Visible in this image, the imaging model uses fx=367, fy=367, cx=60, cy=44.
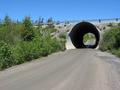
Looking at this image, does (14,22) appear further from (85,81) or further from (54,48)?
(85,81)

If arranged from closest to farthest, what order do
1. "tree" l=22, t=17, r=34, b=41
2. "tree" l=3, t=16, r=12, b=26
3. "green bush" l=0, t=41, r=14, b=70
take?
1. "green bush" l=0, t=41, r=14, b=70
2. "tree" l=3, t=16, r=12, b=26
3. "tree" l=22, t=17, r=34, b=41

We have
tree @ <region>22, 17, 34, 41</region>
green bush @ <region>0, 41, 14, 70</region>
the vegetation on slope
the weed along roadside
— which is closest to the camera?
green bush @ <region>0, 41, 14, 70</region>

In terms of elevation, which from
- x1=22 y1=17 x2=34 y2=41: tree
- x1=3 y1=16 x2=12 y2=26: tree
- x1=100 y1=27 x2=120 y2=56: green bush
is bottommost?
x1=100 y1=27 x2=120 y2=56: green bush

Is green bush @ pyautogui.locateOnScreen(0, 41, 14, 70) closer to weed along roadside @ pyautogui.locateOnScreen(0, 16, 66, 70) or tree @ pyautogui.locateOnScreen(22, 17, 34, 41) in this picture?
weed along roadside @ pyautogui.locateOnScreen(0, 16, 66, 70)

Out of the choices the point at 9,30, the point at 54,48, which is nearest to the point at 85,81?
the point at 9,30

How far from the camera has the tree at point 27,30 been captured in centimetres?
4650

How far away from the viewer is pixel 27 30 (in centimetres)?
4653

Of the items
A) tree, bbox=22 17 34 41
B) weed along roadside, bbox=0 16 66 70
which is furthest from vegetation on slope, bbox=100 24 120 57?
tree, bbox=22 17 34 41

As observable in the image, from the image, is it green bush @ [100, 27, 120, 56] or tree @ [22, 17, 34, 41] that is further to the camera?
green bush @ [100, 27, 120, 56]

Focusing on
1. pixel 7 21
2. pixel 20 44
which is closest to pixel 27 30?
pixel 7 21

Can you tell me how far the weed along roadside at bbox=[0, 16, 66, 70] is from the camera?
25.3 metres

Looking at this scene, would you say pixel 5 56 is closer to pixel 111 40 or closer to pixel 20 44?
pixel 20 44

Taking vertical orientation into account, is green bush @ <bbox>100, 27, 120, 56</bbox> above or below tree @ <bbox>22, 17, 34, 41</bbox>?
below

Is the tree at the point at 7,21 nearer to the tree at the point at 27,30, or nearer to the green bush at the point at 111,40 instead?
the tree at the point at 27,30
